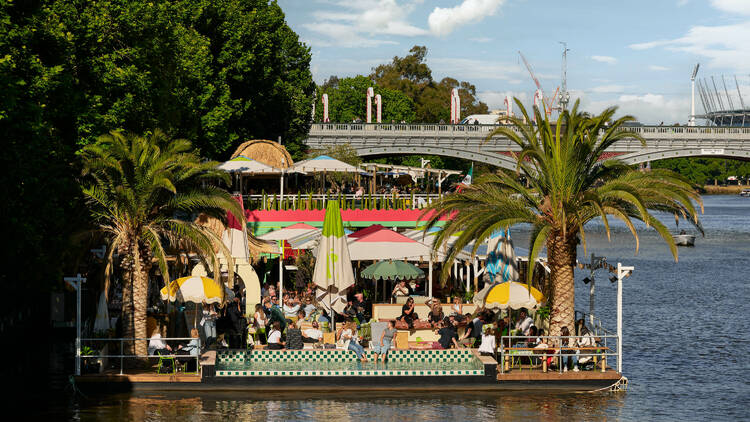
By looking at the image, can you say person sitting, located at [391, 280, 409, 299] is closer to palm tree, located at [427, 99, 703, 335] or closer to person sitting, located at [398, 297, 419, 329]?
person sitting, located at [398, 297, 419, 329]

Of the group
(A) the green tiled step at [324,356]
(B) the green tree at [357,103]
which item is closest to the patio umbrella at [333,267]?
(A) the green tiled step at [324,356]

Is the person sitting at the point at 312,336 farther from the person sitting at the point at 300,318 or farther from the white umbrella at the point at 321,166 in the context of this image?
the white umbrella at the point at 321,166

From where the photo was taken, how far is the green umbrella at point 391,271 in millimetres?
27453

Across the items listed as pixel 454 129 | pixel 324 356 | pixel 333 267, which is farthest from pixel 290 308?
pixel 454 129

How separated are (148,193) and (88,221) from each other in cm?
174

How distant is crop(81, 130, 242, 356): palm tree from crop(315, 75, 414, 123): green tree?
282 feet

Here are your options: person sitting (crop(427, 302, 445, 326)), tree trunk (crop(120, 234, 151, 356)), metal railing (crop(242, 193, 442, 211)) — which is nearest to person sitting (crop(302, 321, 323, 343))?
person sitting (crop(427, 302, 445, 326))

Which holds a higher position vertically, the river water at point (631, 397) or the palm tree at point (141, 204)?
the palm tree at point (141, 204)

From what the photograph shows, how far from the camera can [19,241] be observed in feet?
69.4

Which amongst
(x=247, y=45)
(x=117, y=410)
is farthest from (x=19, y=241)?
(x=247, y=45)

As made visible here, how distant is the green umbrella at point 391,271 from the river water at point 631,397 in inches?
263

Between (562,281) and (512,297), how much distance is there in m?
1.39

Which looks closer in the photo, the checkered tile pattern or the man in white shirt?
the checkered tile pattern

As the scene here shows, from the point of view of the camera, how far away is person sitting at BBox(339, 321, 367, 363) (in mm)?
21766
